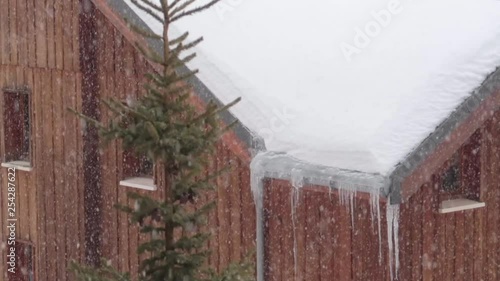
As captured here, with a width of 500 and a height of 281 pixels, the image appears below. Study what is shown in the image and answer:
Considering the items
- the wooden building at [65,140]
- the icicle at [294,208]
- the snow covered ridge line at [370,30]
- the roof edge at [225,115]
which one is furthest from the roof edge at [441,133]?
the wooden building at [65,140]

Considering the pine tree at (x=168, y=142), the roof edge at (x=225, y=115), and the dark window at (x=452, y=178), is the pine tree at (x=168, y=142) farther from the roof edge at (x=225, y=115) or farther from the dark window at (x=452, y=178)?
the dark window at (x=452, y=178)

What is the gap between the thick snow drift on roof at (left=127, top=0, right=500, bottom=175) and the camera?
7809 millimetres

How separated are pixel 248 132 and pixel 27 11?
15.2 feet

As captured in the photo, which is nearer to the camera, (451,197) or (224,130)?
(224,130)

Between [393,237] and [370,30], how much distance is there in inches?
107

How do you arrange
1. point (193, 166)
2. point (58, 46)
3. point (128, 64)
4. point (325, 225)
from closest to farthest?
point (193, 166) < point (325, 225) < point (128, 64) < point (58, 46)

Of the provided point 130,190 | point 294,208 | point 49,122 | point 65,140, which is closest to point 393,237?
point 294,208

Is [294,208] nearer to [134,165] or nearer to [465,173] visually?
[465,173]

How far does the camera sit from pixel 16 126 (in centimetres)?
1246

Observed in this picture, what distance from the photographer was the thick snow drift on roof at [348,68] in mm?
7809

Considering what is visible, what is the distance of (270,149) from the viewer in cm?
881

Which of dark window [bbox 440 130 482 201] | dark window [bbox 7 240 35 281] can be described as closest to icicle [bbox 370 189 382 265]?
dark window [bbox 440 130 482 201]

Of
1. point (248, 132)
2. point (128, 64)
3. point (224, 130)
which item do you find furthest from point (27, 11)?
point (224, 130)

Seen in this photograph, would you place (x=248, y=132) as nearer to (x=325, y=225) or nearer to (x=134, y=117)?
(x=325, y=225)
